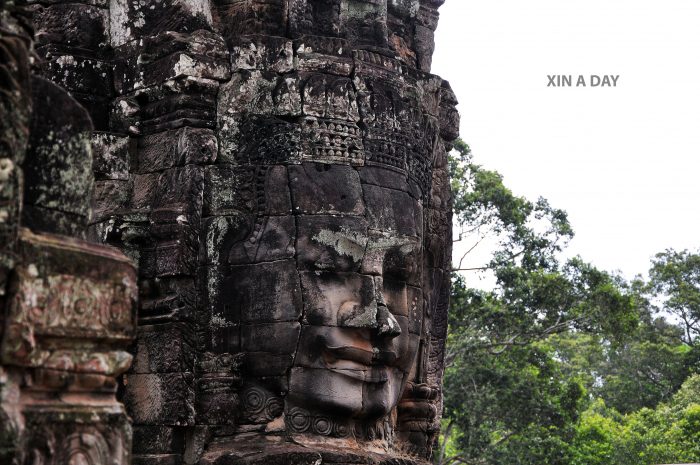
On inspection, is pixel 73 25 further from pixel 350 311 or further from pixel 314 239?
pixel 350 311

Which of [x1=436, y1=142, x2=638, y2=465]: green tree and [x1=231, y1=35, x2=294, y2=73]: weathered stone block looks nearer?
[x1=231, y1=35, x2=294, y2=73]: weathered stone block

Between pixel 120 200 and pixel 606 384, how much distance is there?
31167 millimetres

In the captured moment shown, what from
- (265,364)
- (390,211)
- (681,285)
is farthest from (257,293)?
(681,285)

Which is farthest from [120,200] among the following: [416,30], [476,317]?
[476,317]

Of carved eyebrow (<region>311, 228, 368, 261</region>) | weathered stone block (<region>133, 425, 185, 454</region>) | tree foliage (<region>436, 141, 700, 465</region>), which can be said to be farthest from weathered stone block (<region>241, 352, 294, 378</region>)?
tree foliage (<region>436, 141, 700, 465</region>)

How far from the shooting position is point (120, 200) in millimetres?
9867

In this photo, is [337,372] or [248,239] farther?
[248,239]

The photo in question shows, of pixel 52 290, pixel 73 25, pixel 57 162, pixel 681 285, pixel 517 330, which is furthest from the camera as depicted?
pixel 681 285

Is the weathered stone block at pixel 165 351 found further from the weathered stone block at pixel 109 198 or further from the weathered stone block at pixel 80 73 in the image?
the weathered stone block at pixel 80 73

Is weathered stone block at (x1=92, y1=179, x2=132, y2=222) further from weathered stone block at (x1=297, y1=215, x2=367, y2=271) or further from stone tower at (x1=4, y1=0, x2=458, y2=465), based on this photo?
weathered stone block at (x1=297, y1=215, x2=367, y2=271)

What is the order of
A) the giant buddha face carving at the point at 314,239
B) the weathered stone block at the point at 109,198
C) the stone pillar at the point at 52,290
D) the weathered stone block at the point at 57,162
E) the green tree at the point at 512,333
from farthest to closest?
the green tree at the point at 512,333 < the weathered stone block at the point at 109,198 < the giant buddha face carving at the point at 314,239 < the weathered stone block at the point at 57,162 < the stone pillar at the point at 52,290

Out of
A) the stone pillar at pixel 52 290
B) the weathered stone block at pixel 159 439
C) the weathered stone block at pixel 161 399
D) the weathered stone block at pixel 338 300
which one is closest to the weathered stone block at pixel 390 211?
the weathered stone block at pixel 338 300

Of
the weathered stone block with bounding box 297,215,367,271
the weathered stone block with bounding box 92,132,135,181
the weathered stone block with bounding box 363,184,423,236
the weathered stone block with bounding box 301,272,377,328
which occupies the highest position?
the weathered stone block with bounding box 92,132,135,181

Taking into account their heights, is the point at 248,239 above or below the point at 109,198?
below
